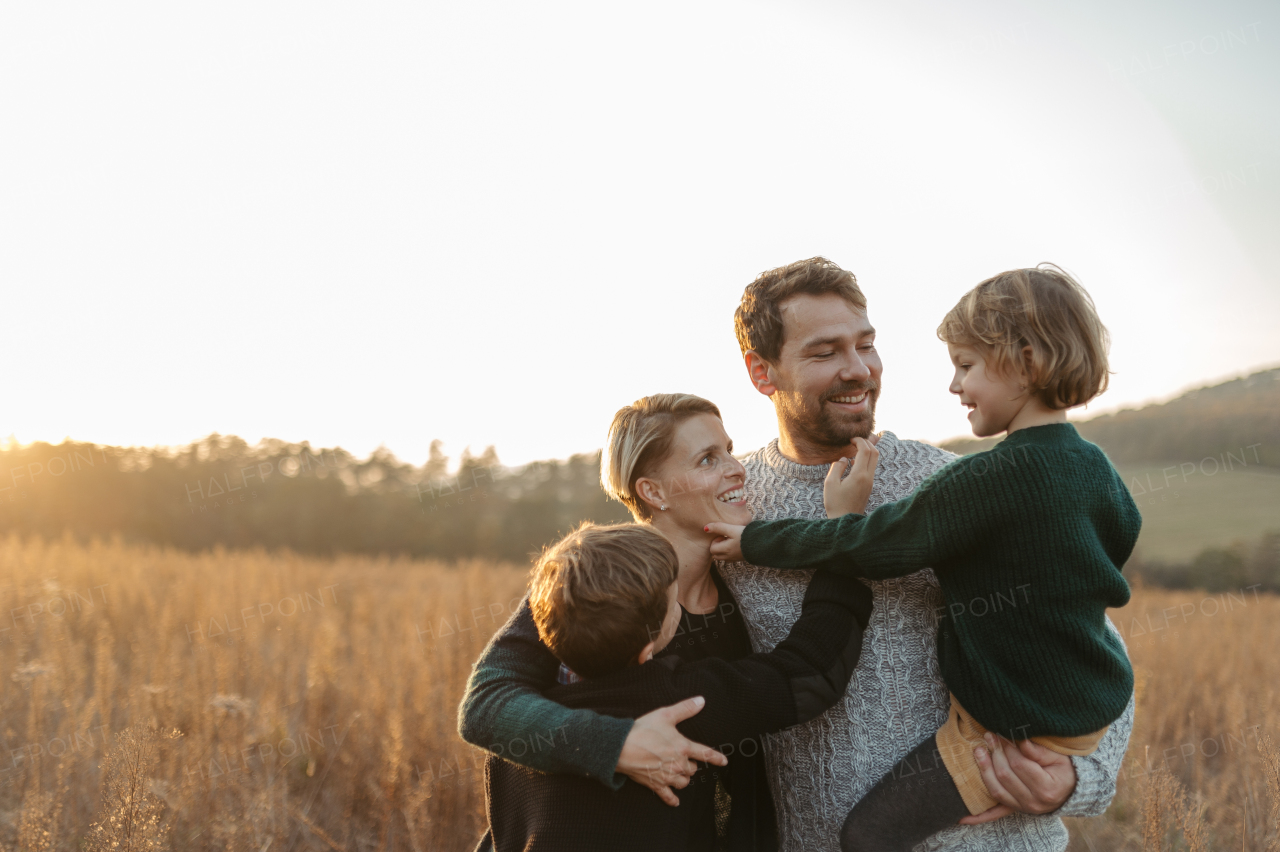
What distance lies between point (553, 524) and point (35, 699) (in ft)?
59.5

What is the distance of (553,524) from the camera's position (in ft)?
70.9

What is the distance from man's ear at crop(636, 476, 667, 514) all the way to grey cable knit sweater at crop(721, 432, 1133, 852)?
0.38 m

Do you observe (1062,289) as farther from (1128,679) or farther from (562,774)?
(562,774)

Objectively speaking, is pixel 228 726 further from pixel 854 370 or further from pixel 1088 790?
pixel 1088 790

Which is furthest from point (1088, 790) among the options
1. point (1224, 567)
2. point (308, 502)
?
point (308, 502)

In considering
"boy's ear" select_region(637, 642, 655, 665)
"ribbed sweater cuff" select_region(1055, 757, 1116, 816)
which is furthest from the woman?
"ribbed sweater cuff" select_region(1055, 757, 1116, 816)

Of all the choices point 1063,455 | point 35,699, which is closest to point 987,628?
point 1063,455

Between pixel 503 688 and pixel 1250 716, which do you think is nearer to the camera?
pixel 503 688

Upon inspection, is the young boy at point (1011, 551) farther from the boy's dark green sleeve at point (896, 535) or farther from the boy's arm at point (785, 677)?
the boy's arm at point (785, 677)

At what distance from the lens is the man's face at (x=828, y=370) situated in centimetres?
248

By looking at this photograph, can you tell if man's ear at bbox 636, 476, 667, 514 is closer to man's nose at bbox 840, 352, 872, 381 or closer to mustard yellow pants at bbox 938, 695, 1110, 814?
man's nose at bbox 840, 352, 872, 381

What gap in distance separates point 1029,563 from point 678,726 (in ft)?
3.14

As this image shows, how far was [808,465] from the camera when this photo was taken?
251 centimetres

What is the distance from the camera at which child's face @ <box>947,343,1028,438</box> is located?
1.98 meters
